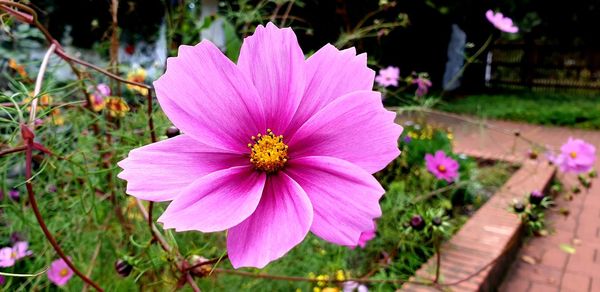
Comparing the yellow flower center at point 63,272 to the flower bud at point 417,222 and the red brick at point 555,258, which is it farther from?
the red brick at point 555,258

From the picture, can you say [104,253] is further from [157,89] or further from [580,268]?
[580,268]

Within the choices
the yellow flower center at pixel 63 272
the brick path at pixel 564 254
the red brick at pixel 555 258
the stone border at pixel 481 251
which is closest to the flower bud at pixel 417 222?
the stone border at pixel 481 251

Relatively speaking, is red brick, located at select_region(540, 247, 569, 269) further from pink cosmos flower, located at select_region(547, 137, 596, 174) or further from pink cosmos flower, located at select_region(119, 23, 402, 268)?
pink cosmos flower, located at select_region(119, 23, 402, 268)

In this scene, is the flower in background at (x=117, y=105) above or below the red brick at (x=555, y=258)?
above

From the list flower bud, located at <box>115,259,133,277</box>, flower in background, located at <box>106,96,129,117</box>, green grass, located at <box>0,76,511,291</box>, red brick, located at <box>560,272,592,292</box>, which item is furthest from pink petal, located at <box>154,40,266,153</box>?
red brick, located at <box>560,272,592,292</box>

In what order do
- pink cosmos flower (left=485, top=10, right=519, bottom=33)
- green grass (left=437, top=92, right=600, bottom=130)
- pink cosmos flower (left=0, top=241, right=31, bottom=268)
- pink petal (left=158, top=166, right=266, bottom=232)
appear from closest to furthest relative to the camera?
pink petal (left=158, top=166, right=266, bottom=232), pink cosmos flower (left=0, top=241, right=31, bottom=268), pink cosmos flower (left=485, top=10, right=519, bottom=33), green grass (left=437, top=92, right=600, bottom=130)

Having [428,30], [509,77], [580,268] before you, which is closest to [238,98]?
[580,268]
